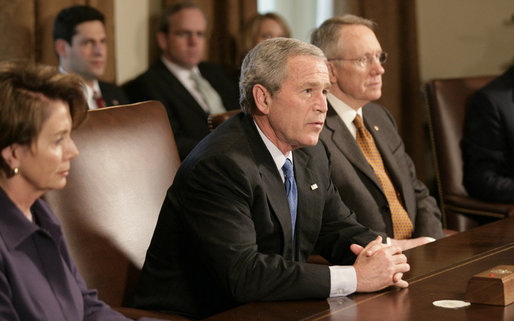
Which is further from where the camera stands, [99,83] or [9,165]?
[99,83]

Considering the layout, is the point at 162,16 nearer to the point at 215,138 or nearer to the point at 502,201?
the point at 502,201

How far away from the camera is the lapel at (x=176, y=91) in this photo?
182 inches

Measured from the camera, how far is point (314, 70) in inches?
93.1

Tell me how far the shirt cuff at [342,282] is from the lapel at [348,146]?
43.6 inches

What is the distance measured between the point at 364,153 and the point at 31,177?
181 centimetres

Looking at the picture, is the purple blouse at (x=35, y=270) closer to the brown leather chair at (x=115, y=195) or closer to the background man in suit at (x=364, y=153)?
the brown leather chair at (x=115, y=195)

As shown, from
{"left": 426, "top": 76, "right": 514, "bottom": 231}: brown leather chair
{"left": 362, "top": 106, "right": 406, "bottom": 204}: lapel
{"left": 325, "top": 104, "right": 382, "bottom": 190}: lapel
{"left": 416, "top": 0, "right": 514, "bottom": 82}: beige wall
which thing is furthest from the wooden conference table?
{"left": 416, "top": 0, "right": 514, "bottom": 82}: beige wall

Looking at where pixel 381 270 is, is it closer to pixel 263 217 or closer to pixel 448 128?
pixel 263 217

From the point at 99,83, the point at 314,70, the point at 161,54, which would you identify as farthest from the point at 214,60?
the point at 314,70

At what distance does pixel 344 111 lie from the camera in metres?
3.21

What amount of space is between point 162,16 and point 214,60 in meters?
0.54

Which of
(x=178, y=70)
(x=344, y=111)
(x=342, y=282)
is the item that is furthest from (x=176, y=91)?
(x=342, y=282)

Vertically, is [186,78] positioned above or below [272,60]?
below

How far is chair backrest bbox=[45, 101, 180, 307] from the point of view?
228 centimetres
